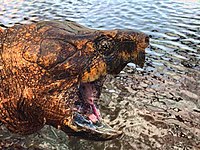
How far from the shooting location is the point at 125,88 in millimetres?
5832

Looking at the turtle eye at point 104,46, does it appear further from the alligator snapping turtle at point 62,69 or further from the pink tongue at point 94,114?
the pink tongue at point 94,114

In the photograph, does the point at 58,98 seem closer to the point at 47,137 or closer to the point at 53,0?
the point at 47,137

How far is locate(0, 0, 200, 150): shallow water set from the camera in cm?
441

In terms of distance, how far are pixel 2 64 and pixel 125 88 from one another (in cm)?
329

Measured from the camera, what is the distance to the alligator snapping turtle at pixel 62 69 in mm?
2584

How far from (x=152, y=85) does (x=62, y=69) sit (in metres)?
3.46

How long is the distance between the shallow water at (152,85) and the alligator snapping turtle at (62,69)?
1.31m

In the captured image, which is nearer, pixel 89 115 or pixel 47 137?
pixel 89 115

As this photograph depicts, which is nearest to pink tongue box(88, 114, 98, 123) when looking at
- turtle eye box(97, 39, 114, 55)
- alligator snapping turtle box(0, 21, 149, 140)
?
alligator snapping turtle box(0, 21, 149, 140)

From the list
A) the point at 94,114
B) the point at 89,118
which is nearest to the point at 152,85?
the point at 94,114

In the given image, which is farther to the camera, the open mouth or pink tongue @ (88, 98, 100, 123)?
pink tongue @ (88, 98, 100, 123)

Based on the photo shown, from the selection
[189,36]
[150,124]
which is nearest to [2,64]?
[150,124]

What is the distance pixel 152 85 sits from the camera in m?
5.85

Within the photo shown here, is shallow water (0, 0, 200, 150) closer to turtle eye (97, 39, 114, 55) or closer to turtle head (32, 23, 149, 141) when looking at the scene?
turtle head (32, 23, 149, 141)
